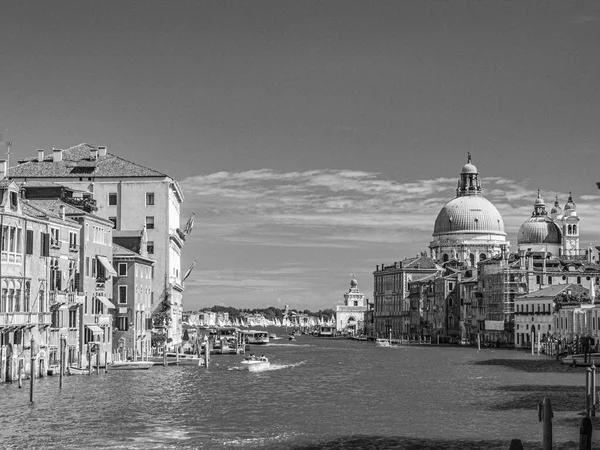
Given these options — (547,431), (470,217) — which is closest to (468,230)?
(470,217)

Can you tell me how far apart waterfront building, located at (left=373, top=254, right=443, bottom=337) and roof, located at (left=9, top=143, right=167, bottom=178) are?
96.0 metres

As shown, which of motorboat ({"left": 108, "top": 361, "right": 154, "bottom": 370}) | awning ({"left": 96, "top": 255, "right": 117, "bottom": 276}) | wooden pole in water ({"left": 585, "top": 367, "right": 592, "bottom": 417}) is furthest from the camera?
awning ({"left": 96, "top": 255, "right": 117, "bottom": 276})

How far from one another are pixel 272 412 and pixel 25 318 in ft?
45.9

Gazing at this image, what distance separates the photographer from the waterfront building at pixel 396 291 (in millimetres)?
176000

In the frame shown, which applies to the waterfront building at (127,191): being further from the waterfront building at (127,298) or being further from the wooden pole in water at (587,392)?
the wooden pole in water at (587,392)

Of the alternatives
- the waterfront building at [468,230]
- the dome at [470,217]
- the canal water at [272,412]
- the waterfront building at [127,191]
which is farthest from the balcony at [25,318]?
the dome at [470,217]

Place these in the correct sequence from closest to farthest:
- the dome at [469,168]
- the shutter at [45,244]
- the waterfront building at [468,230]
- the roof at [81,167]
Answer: the shutter at [45,244], the roof at [81,167], the waterfront building at [468,230], the dome at [469,168]

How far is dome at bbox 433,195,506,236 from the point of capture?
18425cm

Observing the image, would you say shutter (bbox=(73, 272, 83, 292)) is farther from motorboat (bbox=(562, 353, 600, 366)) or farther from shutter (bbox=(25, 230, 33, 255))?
motorboat (bbox=(562, 353, 600, 366))

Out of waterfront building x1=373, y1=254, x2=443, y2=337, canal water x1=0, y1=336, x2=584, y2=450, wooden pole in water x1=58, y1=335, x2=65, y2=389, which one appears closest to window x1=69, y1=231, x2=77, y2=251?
wooden pole in water x1=58, y1=335, x2=65, y2=389

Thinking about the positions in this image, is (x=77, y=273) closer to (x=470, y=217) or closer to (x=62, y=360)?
(x=62, y=360)

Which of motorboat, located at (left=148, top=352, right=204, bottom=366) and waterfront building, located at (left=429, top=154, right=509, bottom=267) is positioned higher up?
waterfront building, located at (left=429, top=154, right=509, bottom=267)

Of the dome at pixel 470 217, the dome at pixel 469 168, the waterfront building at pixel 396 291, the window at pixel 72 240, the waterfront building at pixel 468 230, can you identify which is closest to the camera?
the window at pixel 72 240

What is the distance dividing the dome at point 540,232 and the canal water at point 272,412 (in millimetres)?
110105
